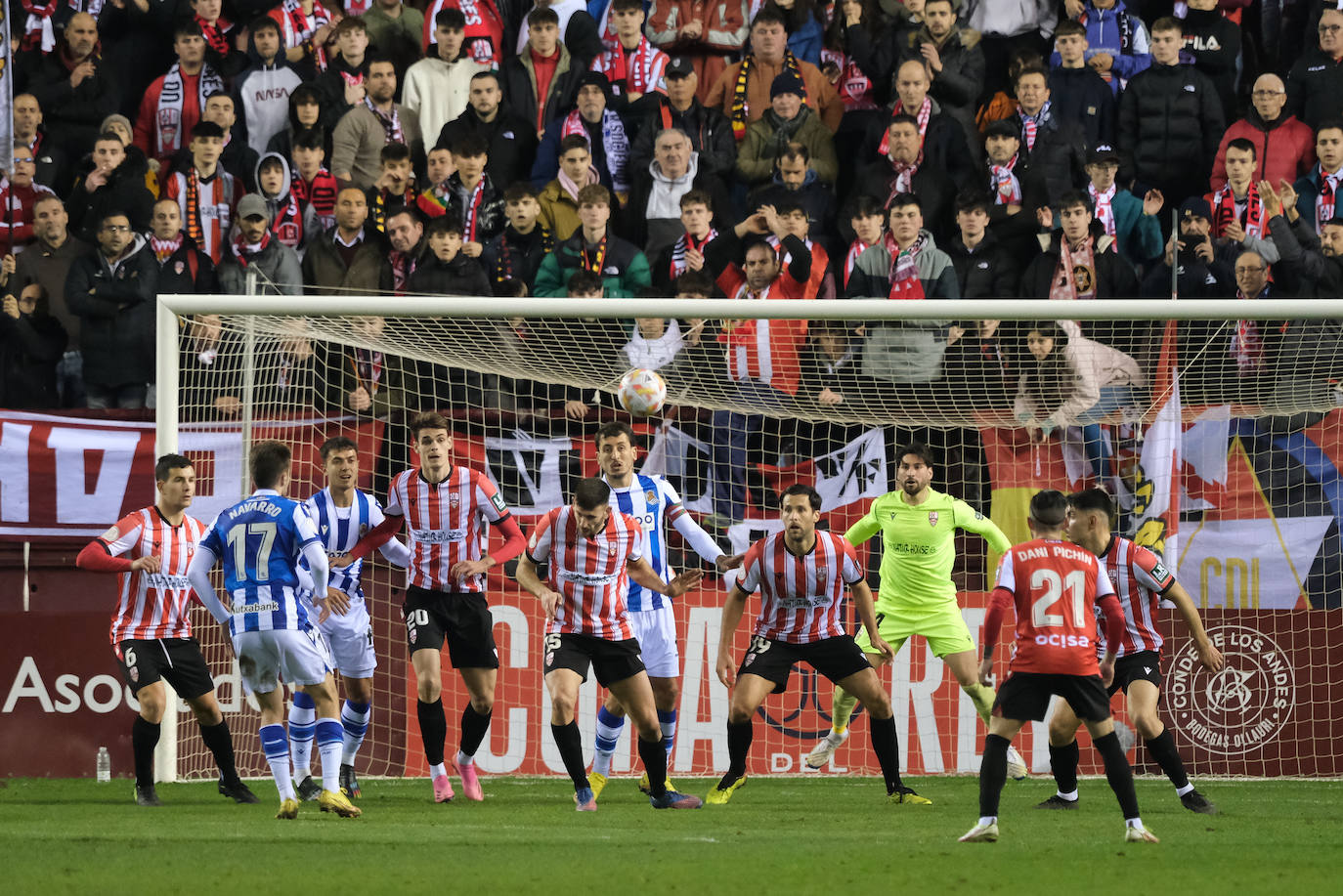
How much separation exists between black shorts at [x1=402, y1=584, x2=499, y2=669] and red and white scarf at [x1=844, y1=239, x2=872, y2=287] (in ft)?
15.4

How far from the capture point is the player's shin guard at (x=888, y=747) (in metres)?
10.2

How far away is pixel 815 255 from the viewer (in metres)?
13.6

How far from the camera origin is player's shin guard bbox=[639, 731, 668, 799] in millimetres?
9562

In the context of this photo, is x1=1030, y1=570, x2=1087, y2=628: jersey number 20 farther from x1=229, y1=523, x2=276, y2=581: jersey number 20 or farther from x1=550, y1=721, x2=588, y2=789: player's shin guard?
x1=229, y1=523, x2=276, y2=581: jersey number 20

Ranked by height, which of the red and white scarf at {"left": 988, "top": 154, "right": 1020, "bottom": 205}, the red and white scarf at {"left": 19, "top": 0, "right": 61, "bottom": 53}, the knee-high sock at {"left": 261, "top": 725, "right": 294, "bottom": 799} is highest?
the red and white scarf at {"left": 19, "top": 0, "right": 61, "bottom": 53}

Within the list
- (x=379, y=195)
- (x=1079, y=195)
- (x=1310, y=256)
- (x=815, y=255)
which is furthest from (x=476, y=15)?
(x=1310, y=256)

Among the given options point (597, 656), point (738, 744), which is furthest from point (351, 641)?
point (738, 744)

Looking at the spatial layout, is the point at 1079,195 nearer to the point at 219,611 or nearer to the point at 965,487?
the point at 965,487

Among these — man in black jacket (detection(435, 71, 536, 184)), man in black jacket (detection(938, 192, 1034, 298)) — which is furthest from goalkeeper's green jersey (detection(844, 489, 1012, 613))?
man in black jacket (detection(435, 71, 536, 184))

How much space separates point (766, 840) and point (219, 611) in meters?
3.10

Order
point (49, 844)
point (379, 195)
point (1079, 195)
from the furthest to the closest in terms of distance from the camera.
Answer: point (379, 195) < point (1079, 195) < point (49, 844)

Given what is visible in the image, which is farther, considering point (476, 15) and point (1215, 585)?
point (476, 15)

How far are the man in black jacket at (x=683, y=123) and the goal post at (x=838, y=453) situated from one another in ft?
8.12

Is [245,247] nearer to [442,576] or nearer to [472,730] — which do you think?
[442,576]
